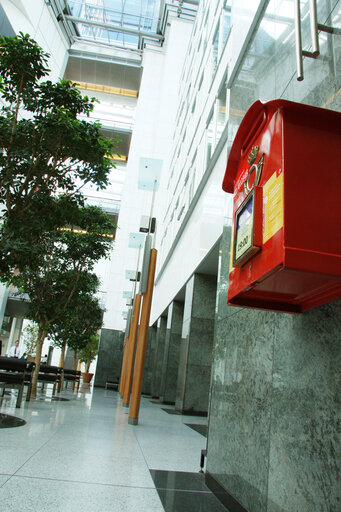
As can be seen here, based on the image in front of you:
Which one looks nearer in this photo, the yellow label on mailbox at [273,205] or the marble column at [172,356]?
the yellow label on mailbox at [273,205]

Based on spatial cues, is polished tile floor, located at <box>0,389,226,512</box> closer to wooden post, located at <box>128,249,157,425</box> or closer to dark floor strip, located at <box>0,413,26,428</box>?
dark floor strip, located at <box>0,413,26,428</box>

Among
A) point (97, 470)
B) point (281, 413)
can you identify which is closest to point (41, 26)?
point (97, 470)

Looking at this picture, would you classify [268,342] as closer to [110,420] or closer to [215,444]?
[215,444]

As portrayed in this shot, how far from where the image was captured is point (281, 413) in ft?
8.60

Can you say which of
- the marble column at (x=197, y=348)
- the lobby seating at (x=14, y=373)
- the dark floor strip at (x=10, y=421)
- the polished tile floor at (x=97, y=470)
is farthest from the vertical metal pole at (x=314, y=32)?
the marble column at (x=197, y=348)

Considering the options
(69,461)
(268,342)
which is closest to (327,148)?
(268,342)

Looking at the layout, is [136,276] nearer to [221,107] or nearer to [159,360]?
[159,360]

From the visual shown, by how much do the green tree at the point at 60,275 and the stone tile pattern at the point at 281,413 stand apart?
33.0 ft

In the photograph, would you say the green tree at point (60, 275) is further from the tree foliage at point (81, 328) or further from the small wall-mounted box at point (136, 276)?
the tree foliage at point (81, 328)

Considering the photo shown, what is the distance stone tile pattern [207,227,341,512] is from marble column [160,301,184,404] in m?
11.4

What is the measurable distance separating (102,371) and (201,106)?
61.0ft

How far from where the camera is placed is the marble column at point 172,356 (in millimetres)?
15078

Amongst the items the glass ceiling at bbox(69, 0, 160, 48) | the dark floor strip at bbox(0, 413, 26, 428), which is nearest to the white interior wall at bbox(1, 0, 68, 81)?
the glass ceiling at bbox(69, 0, 160, 48)

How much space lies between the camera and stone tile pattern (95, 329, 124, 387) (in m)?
26.4
